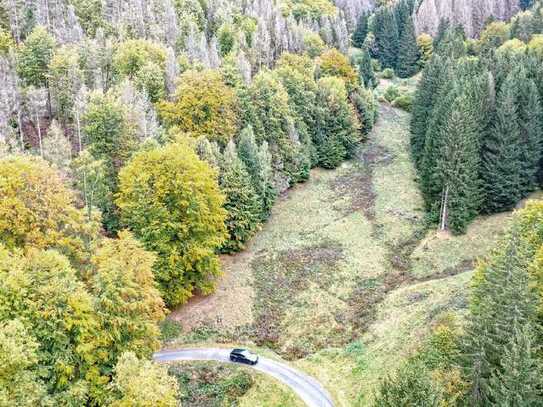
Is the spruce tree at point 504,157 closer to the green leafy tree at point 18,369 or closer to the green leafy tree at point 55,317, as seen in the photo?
the green leafy tree at point 55,317

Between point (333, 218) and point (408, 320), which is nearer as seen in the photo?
point (408, 320)

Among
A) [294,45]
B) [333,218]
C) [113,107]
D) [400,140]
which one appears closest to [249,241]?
[333,218]

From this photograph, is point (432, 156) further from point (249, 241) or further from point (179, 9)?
point (179, 9)

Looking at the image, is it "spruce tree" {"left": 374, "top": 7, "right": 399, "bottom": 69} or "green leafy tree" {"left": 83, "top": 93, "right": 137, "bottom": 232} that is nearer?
"green leafy tree" {"left": 83, "top": 93, "right": 137, "bottom": 232}

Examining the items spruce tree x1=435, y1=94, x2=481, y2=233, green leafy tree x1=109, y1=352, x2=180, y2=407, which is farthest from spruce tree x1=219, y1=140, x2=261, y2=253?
green leafy tree x1=109, y1=352, x2=180, y2=407

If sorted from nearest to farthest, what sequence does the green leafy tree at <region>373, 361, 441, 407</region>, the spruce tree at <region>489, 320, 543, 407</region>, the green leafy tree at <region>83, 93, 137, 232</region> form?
the green leafy tree at <region>373, 361, 441, 407</region>
the spruce tree at <region>489, 320, 543, 407</region>
the green leafy tree at <region>83, 93, 137, 232</region>

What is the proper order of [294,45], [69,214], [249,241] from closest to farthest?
1. [69,214]
2. [249,241]
3. [294,45]

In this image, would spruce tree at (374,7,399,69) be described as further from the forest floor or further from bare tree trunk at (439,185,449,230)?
bare tree trunk at (439,185,449,230)
